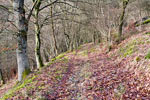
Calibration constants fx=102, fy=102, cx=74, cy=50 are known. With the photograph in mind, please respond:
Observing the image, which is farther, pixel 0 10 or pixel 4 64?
pixel 4 64

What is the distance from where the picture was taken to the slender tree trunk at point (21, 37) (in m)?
6.86

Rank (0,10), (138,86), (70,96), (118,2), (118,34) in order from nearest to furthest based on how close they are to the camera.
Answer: (138,86) < (70,96) < (0,10) < (118,34) < (118,2)

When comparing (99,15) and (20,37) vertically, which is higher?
(99,15)

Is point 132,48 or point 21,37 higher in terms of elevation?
point 21,37

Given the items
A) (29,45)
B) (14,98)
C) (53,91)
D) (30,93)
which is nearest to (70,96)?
(53,91)

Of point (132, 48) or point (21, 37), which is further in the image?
point (132, 48)

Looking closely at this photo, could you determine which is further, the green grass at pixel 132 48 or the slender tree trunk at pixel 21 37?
the green grass at pixel 132 48

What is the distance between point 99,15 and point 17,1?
9244 mm

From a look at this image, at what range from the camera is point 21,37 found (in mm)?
7055

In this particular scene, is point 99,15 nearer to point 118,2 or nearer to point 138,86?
point 118,2

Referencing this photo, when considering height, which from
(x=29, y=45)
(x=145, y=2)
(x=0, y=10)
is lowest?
(x=29, y=45)

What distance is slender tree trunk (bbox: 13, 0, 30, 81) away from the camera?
6861 millimetres

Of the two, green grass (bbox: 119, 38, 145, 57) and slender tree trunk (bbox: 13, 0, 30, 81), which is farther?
green grass (bbox: 119, 38, 145, 57)

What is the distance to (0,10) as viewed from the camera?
21.6 feet
